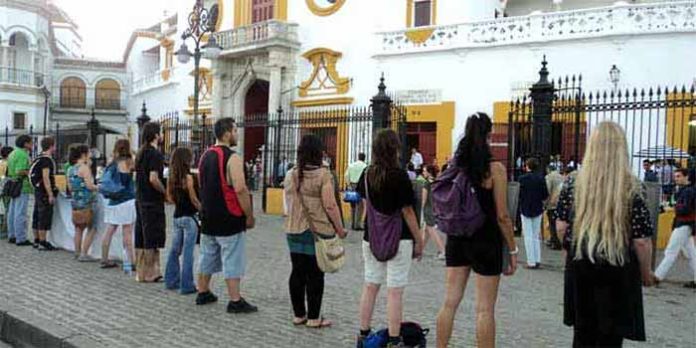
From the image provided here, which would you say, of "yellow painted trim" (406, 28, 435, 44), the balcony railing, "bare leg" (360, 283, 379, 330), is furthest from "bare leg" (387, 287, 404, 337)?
the balcony railing

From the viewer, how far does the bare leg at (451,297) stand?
197 inches

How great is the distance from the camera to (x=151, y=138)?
8023 millimetres

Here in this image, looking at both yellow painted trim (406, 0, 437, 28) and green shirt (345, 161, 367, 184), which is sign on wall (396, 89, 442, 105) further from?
green shirt (345, 161, 367, 184)

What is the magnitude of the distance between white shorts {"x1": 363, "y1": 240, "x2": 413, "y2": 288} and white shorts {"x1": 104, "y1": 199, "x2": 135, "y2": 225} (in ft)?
14.0

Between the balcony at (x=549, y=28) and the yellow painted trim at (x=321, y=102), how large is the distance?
2.15m

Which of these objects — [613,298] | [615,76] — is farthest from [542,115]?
[613,298]

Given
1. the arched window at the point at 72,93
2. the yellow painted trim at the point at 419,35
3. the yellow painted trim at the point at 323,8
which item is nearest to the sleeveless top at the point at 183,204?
the yellow painted trim at the point at 419,35

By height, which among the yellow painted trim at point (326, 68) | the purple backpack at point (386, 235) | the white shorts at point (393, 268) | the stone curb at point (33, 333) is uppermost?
the yellow painted trim at point (326, 68)

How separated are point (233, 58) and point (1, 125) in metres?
20.7

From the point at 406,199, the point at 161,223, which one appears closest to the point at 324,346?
the point at 406,199

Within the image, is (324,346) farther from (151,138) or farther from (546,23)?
(546,23)

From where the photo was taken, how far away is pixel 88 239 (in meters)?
9.73

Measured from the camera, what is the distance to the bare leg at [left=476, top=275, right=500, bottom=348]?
4844 mm

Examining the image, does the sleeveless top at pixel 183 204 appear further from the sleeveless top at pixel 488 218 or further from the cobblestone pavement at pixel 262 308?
the sleeveless top at pixel 488 218
